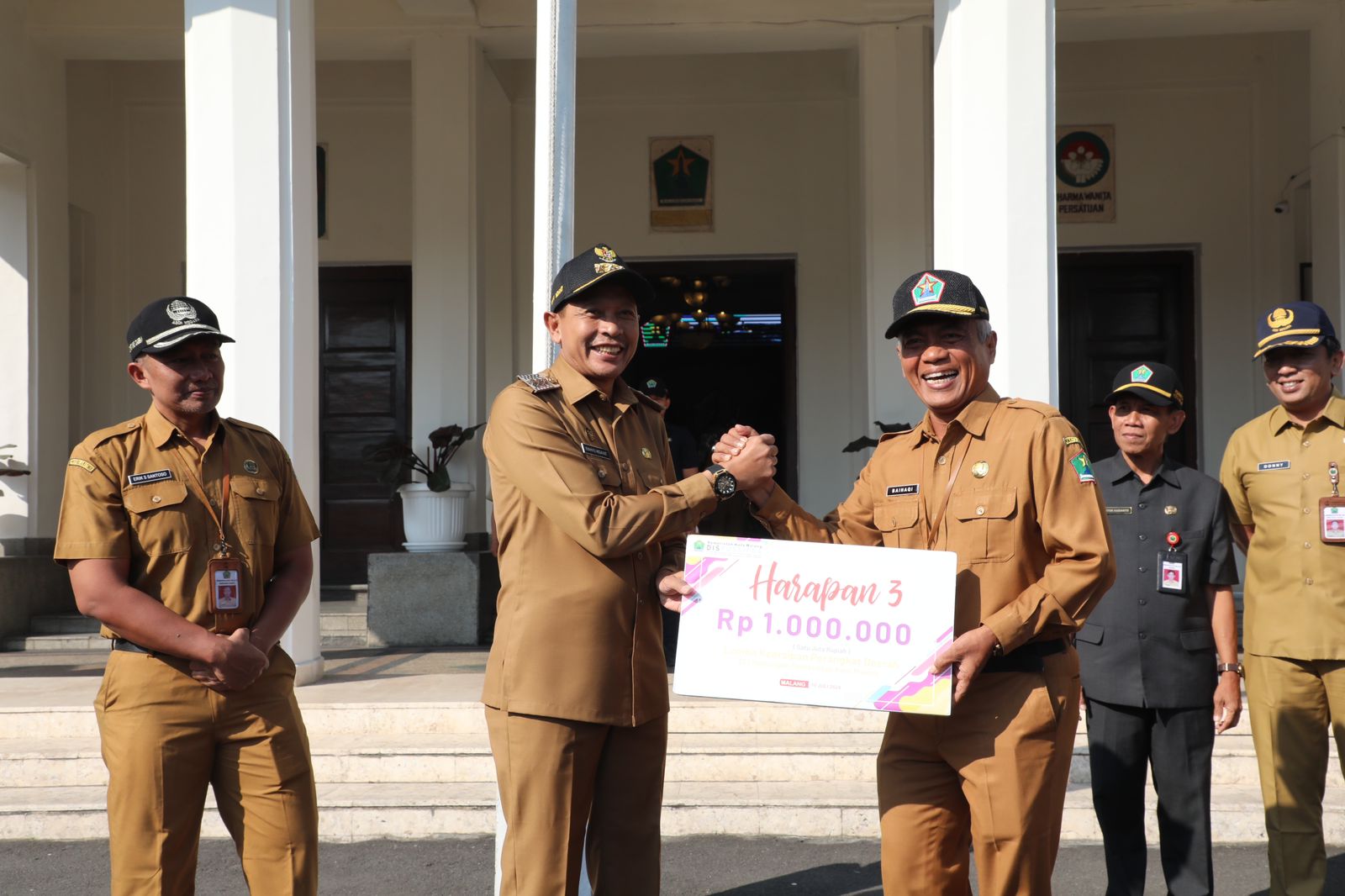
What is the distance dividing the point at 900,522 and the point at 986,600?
297mm

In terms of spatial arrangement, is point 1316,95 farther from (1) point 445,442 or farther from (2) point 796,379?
(1) point 445,442

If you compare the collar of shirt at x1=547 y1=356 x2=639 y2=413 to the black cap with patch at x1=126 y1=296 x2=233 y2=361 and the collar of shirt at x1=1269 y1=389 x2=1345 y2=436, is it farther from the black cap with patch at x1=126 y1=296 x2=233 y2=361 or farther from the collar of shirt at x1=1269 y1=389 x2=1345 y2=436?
the collar of shirt at x1=1269 y1=389 x2=1345 y2=436

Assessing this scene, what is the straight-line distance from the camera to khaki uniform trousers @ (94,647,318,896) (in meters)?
3.01

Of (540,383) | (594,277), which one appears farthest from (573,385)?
(594,277)

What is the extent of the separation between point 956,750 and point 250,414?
181 inches

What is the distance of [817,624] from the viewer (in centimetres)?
280

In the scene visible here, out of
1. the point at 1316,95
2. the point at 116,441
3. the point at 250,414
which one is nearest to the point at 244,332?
the point at 250,414

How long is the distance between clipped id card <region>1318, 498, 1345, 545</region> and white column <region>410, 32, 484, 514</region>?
6.34m

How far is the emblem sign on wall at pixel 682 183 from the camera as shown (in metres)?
10.7

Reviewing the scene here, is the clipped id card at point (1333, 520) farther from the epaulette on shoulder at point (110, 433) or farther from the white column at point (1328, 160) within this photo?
the white column at point (1328, 160)

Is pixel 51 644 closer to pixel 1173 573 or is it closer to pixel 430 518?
pixel 430 518

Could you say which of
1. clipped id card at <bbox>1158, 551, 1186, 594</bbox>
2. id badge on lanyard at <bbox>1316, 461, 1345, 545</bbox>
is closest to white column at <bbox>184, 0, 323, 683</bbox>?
clipped id card at <bbox>1158, 551, 1186, 594</bbox>

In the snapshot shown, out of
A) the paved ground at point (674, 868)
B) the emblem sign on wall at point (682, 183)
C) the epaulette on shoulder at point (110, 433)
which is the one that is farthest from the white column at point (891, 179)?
the epaulette on shoulder at point (110, 433)

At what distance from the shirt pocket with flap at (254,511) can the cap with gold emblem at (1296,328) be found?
302cm
